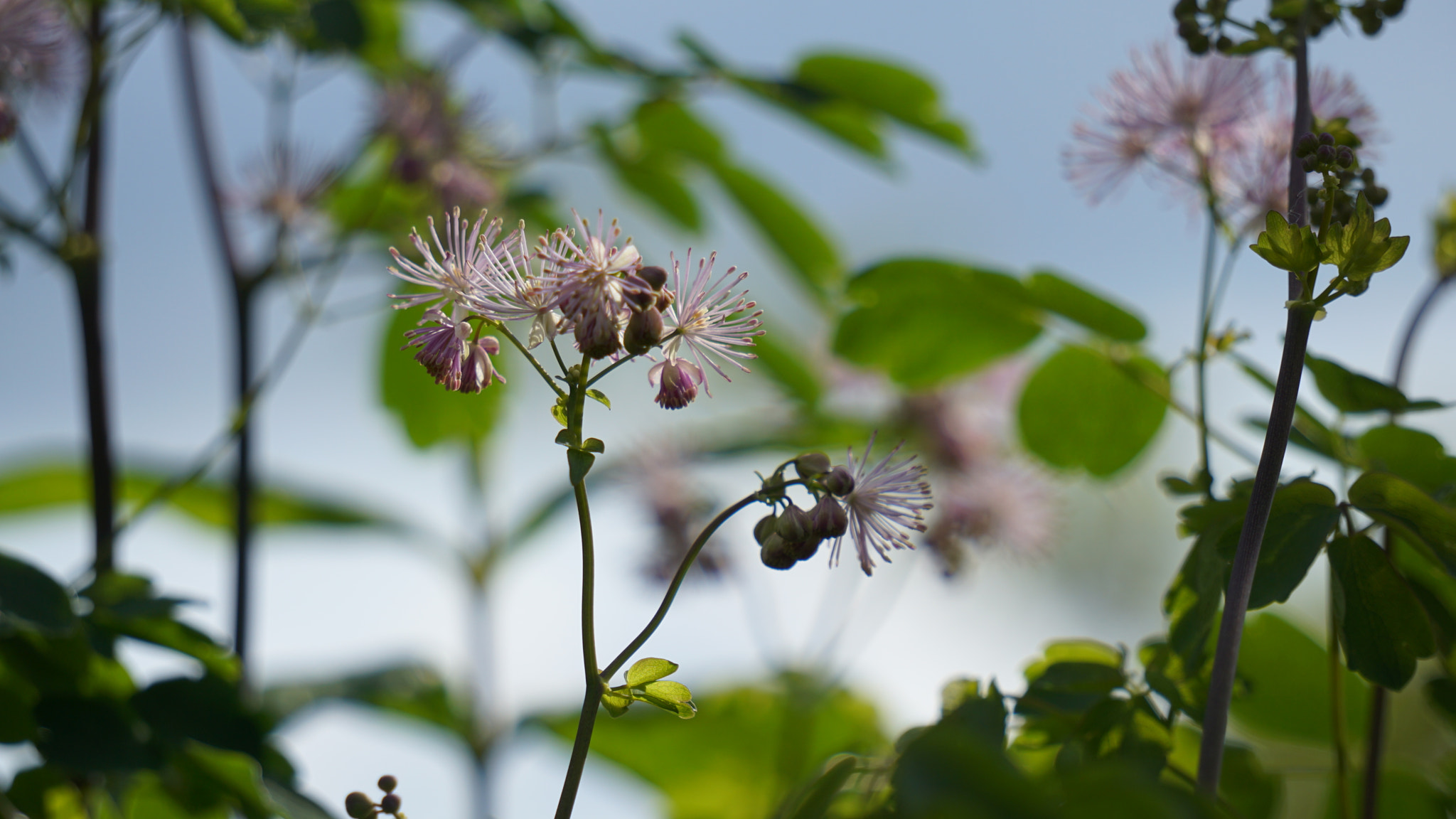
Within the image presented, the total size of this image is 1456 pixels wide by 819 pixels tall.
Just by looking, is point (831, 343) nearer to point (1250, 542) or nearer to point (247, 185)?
point (1250, 542)

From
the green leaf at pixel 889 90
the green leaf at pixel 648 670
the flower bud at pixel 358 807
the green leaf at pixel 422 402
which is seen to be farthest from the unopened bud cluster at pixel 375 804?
the green leaf at pixel 422 402

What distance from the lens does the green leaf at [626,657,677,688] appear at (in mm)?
384

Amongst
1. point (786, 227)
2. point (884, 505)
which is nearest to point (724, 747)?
point (786, 227)

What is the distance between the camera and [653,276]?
39cm

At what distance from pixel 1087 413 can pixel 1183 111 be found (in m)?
0.23

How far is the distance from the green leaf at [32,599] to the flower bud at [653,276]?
1.06ft

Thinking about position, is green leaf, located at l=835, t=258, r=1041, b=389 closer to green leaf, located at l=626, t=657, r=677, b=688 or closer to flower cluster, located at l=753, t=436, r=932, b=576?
flower cluster, located at l=753, t=436, r=932, b=576

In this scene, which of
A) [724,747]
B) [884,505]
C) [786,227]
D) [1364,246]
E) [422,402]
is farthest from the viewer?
[724,747]

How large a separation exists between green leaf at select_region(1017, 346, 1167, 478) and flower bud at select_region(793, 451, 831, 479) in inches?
14.1

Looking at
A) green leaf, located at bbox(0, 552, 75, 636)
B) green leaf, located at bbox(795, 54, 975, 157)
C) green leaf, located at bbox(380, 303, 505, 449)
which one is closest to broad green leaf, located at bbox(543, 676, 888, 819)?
green leaf, located at bbox(380, 303, 505, 449)

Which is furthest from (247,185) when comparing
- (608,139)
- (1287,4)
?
(1287,4)

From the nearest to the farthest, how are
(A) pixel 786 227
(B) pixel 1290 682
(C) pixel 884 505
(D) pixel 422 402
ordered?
(C) pixel 884 505 < (B) pixel 1290 682 < (A) pixel 786 227 < (D) pixel 422 402

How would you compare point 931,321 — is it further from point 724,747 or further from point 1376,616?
point 724,747

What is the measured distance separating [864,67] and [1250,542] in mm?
688
